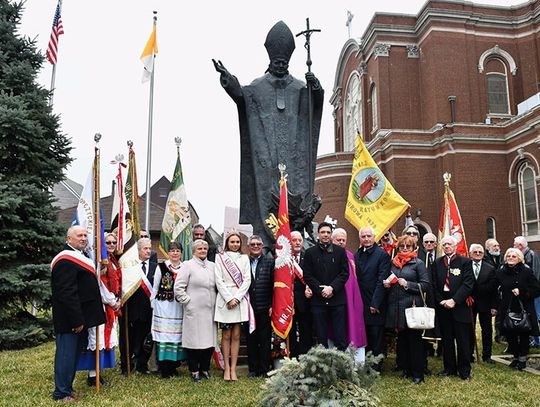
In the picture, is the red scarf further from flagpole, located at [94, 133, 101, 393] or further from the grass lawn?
flagpole, located at [94, 133, 101, 393]

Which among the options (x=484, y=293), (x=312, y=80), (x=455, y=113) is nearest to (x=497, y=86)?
(x=455, y=113)

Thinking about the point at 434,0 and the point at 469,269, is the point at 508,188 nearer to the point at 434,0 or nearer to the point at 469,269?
the point at 434,0

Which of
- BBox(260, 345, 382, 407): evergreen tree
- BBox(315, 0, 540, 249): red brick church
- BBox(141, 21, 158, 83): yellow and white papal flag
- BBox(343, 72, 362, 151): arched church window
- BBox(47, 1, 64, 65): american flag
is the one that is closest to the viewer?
BBox(260, 345, 382, 407): evergreen tree

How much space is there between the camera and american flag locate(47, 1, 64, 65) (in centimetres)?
1346

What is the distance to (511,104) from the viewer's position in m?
30.2

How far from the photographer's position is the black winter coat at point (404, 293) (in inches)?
236

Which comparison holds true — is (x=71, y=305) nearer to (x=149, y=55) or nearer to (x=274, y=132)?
(x=274, y=132)

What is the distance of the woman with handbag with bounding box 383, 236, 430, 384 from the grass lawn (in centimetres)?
25

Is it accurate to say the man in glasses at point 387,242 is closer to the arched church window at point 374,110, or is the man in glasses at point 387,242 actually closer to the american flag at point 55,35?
the american flag at point 55,35

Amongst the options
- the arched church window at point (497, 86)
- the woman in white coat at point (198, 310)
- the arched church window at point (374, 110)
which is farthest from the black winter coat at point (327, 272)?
the arched church window at point (497, 86)

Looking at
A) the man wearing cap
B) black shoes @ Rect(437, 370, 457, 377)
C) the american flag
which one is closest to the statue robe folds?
the man wearing cap

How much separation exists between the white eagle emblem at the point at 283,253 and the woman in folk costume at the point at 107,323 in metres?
1.98

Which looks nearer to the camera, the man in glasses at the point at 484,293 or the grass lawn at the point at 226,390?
the grass lawn at the point at 226,390

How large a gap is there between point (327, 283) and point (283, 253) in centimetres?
61
